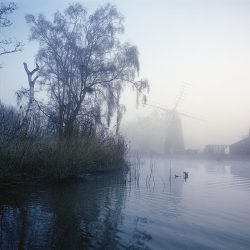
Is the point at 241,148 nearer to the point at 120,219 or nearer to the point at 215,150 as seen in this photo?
the point at 215,150

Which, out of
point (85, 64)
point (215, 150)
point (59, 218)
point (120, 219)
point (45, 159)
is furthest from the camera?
point (215, 150)

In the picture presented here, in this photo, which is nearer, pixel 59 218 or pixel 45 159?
pixel 59 218

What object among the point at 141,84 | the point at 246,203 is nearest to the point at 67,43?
the point at 141,84

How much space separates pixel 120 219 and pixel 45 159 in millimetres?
4705

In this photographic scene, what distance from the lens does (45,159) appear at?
395 inches

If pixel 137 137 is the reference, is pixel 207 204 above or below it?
below

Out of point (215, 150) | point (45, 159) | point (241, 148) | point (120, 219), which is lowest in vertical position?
point (120, 219)

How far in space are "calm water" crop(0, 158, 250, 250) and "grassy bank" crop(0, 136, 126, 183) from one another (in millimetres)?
642

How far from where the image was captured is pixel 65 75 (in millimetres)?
22812

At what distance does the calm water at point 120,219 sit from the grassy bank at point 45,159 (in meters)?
0.64

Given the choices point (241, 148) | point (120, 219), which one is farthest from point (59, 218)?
point (241, 148)

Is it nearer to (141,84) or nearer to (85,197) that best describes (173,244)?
(85,197)

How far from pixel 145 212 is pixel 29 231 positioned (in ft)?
8.23

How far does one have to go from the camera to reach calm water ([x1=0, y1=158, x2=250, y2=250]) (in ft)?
15.1
